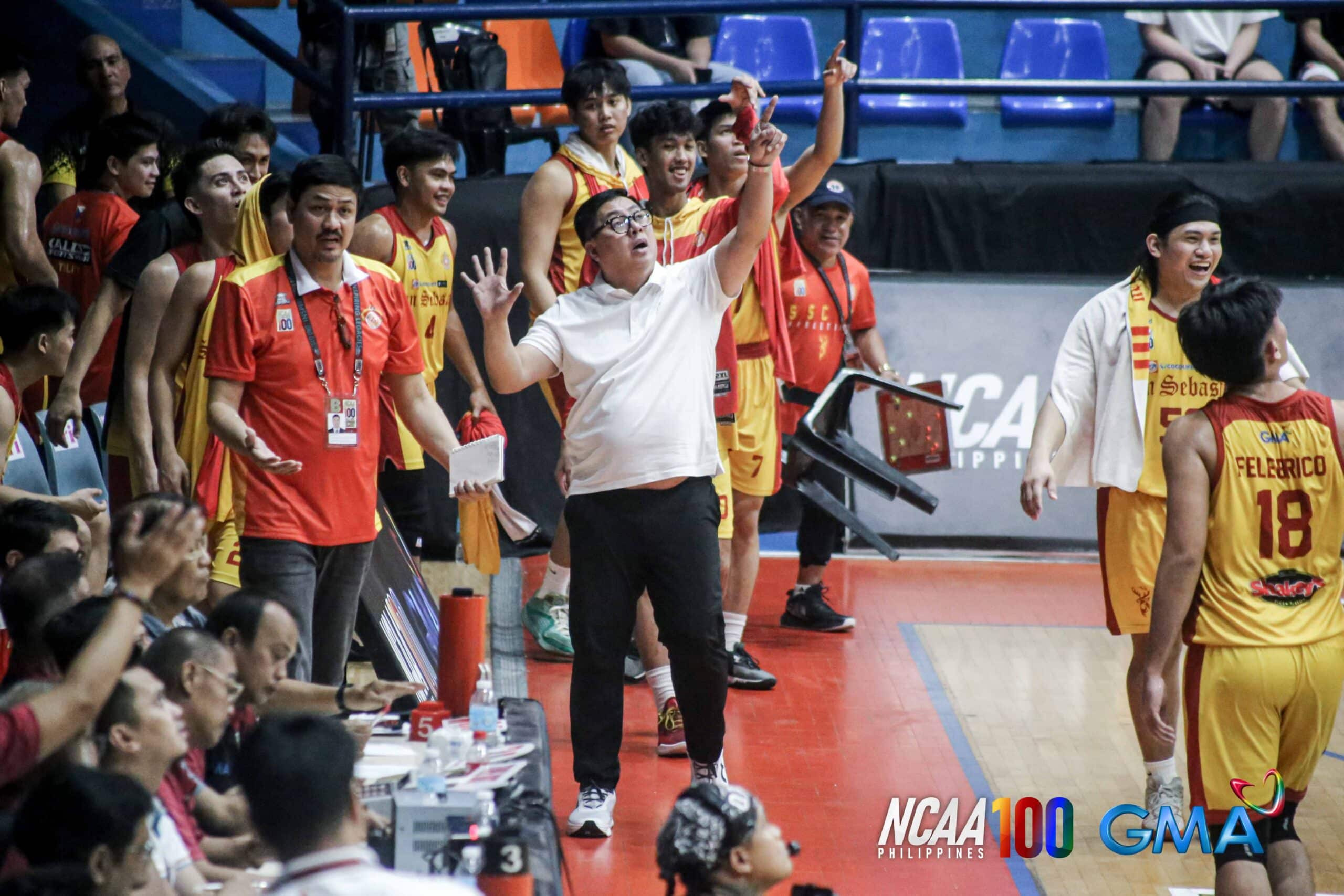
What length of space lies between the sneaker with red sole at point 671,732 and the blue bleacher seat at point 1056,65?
722 centimetres

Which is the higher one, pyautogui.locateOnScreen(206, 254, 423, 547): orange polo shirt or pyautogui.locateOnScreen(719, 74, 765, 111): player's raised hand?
pyautogui.locateOnScreen(719, 74, 765, 111): player's raised hand

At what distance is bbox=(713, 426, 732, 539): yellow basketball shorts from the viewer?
613 cm

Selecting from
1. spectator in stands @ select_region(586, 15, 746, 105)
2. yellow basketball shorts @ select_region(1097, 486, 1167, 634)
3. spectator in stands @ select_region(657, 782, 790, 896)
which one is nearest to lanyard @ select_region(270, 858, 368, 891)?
spectator in stands @ select_region(657, 782, 790, 896)

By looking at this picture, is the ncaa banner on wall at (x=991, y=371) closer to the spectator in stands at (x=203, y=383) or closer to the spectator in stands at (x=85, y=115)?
the spectator in stands at (x=85, y=115)

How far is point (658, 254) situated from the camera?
5.96 metres

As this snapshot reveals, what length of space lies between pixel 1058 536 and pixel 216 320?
5768mm

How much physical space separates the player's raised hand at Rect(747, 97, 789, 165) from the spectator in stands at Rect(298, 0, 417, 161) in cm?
397

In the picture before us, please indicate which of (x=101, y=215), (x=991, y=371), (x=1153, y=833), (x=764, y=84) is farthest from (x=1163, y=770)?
(x=764, y=84)

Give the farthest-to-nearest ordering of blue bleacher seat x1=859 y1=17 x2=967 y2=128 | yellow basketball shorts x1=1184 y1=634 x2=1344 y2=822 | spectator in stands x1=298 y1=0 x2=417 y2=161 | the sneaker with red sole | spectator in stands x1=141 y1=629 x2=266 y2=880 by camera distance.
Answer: blue bleacher seat x1=859 y1=17 x2=967 y2=128, spectator in stands x1=298 y1=0 x2=417 y2=161, the sneaker with red sole, yellow basketball shorts x1=1184 y1=634 x2=1344 y2=822, spectator in stands x1=141 y1=629 x2=266 y2=880

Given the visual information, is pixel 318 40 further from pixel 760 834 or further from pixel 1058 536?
pixel 760 834

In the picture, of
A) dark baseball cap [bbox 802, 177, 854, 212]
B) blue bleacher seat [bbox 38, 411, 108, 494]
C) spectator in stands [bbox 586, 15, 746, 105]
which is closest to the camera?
blue bleacher seat [bbox 38, 411, 108, 494]

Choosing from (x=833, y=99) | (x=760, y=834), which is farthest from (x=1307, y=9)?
(x=760, y=834)

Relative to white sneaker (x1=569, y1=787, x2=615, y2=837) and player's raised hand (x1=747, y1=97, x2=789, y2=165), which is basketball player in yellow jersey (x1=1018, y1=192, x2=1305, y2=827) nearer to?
player's raised hand (x1=747, y1=97, x2=789, y2=165)

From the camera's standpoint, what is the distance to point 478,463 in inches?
189
